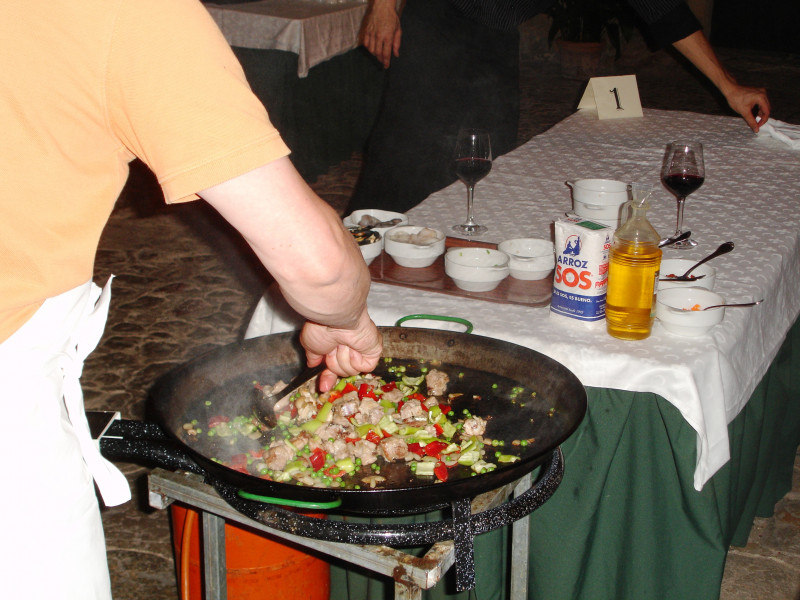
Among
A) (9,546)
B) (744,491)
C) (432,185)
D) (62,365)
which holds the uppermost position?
(62,365)

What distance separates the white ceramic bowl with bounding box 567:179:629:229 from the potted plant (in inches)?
308

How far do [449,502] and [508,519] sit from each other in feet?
0.33

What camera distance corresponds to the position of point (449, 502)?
4.18 ft

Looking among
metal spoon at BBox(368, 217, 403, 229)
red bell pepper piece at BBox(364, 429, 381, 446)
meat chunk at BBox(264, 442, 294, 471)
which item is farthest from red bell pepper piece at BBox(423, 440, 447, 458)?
metal spoon at BBox(368, 217, 403, 229)

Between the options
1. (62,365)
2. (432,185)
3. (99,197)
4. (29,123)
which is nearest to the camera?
(29,123)

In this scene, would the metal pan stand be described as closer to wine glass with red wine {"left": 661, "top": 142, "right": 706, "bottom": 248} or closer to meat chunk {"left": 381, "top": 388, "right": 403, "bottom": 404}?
meat chunk {"left": 381, "top": 388, "right": 403, "bottom": 404}

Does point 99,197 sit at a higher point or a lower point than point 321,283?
higher

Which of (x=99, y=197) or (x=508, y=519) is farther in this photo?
(x=508, y=519)

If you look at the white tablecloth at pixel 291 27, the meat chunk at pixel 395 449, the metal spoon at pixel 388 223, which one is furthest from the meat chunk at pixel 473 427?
the white tablecloth at pixel 291 27

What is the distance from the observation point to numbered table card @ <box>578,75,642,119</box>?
3.62 m

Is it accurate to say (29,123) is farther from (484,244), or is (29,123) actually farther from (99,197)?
(484,244)

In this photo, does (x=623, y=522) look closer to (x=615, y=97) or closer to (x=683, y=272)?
(x=683, y=272)

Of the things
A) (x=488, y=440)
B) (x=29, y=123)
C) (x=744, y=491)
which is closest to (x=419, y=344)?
(x=488, y=440)

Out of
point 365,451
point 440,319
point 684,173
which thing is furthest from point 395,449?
point 684,173
